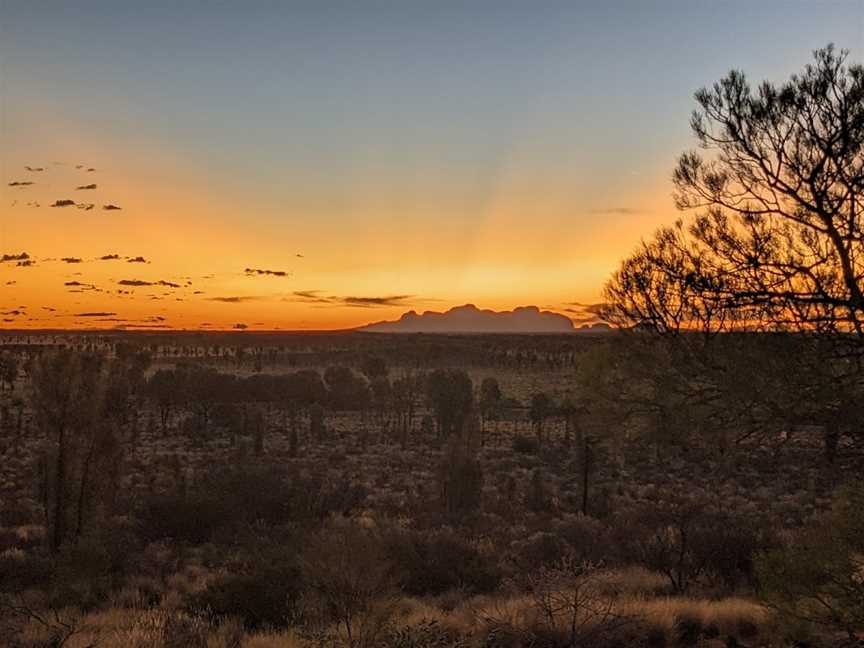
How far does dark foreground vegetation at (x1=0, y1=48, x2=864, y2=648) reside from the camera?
26.8 feet

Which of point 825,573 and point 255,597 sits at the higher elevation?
point 825,573

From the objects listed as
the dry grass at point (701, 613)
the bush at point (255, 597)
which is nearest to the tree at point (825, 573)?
the dry grass at point (701, 613)

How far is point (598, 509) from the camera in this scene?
97.3 ft

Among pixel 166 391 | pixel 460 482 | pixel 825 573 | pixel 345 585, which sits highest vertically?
pixel 825 573

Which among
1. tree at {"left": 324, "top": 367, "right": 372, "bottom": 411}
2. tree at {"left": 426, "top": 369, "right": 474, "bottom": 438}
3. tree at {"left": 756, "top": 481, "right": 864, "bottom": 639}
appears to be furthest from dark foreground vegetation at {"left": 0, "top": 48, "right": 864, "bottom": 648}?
tree at {"left": 324, "top": 367, "right": 372, "bottom": 411}

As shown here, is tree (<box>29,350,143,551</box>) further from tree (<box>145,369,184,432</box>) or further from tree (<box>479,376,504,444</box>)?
tree (<box>479,376,504,444</box>)

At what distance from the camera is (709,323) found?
899 centimetres

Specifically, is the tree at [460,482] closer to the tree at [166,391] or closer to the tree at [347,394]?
the tree at [166,391]

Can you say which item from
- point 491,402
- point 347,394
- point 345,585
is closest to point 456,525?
point 345,585

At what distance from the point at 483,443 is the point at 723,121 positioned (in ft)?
154

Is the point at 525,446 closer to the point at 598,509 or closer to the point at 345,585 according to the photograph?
the point at 598,509

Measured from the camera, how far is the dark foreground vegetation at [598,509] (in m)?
8.17

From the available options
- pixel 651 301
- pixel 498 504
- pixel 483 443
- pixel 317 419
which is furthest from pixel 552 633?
pixel 317 419

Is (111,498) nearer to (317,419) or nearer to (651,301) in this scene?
(651,301)
